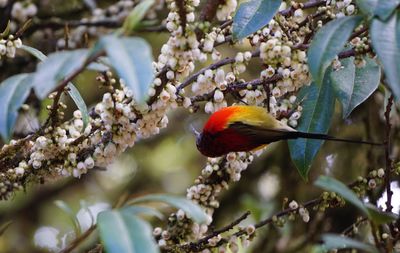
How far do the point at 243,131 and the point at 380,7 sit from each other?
0.58 m

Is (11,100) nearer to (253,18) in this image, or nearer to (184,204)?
(184,204)

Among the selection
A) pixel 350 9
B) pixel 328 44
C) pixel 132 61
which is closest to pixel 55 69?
pixel 132 61

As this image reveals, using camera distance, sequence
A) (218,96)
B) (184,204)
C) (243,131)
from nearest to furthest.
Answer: (184,204) → (218,96) → (243,131)

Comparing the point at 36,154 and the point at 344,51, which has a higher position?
the point at 344,51

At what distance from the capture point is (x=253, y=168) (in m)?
2.97

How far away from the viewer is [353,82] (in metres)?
1.57

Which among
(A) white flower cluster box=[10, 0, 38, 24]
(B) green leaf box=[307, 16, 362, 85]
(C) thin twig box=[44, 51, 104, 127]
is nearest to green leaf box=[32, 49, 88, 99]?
(C) thin twig box=[44, 51, 104, 127]

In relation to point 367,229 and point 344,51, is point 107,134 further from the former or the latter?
point 367,229

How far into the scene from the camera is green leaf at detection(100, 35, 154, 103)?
97 cm

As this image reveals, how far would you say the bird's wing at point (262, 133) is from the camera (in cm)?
161

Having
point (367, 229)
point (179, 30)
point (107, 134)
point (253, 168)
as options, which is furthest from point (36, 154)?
point (253, 168)

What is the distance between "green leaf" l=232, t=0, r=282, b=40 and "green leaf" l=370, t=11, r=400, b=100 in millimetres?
349

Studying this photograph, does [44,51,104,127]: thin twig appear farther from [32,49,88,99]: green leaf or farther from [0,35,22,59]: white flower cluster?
[0,35,22,59]: white flower cluster

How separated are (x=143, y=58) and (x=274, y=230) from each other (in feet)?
5.54
